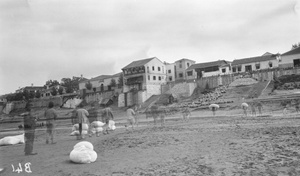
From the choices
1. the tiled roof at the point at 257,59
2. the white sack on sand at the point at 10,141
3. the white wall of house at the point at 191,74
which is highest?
the tiled roof at the point at 257,59

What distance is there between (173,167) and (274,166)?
2.62 m

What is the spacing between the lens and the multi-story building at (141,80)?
5616 cm

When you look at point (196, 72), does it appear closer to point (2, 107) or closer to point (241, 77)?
point (241, 77)

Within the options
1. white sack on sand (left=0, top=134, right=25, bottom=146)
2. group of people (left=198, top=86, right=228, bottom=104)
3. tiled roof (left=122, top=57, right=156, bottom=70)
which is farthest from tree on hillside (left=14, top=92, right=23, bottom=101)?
white sack on sand (left=0, top=134, right=25, bottom=146)

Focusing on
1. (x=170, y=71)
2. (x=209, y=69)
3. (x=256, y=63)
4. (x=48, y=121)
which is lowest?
(x=48, y=121)

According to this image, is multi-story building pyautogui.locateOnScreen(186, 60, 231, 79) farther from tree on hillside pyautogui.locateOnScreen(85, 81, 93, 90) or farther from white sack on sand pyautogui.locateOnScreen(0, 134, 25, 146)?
white sack on sand pyautogui.locateOnScreen(0, 134, 25, 146)

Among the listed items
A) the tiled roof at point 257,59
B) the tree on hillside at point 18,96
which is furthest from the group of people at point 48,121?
the tree on hillside at point 18,96

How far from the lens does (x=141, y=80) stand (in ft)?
195

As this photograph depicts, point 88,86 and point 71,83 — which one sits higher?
point 71,83

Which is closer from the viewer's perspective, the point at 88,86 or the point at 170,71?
the point at 170,71

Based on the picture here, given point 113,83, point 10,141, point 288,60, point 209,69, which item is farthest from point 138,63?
point 10,141

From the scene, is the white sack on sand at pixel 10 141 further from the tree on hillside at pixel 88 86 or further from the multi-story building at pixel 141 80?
the tree on hillside at pixel 88 86

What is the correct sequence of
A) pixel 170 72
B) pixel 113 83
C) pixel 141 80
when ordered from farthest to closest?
1. pixel 170 72
2. pixel 113 83
3. pixel 141 80

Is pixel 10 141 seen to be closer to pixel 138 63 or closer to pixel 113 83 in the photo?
pixel 138 63
